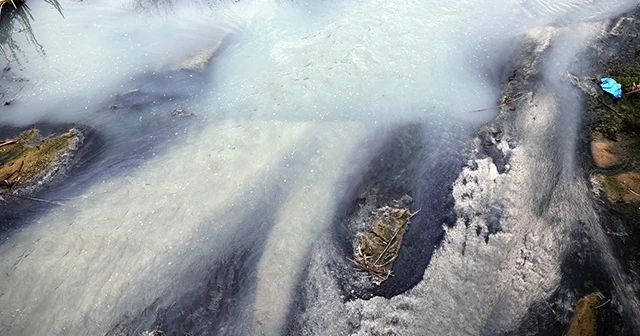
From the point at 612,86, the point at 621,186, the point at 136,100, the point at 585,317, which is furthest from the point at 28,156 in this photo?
the point at 612,86

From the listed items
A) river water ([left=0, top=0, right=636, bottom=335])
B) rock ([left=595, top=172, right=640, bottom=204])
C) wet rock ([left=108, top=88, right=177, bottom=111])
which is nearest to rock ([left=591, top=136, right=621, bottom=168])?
rock ([left=595, top=172, right=640, bottom=204])

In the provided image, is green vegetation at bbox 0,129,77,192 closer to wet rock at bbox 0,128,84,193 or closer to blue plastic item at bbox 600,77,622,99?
wet rock at bbox 0,128,84,193

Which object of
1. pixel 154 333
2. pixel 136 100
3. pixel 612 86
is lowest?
pixel 154 333

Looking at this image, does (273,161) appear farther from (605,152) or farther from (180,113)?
(605,152)

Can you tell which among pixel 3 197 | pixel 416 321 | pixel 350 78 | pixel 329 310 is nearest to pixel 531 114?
pixel 350 78

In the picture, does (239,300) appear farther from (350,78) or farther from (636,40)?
(636,40)

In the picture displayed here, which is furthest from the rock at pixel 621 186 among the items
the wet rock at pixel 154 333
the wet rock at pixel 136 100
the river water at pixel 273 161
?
the wet rock at pixel 136 100
